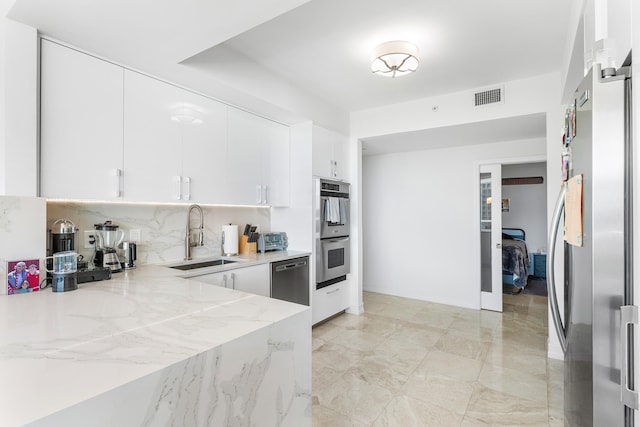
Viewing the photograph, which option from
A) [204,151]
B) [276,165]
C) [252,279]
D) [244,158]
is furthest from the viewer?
[276,165]

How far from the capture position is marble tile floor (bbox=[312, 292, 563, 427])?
212cm

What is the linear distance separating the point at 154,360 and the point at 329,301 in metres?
3.15

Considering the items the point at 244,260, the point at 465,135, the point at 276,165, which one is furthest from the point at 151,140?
the point at 465,135

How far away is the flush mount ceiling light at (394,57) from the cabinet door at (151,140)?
1.62 meters

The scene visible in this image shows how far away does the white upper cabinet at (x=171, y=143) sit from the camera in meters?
2.32

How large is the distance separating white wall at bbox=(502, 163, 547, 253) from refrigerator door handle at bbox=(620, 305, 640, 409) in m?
6.62

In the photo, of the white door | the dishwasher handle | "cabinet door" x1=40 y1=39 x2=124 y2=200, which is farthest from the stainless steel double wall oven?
"cabinet door" x1=40 y1=39 x2=124 y2=200

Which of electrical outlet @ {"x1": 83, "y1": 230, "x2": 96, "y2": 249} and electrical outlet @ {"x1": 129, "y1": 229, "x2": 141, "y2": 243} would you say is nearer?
electrical outlet @ {"x1": 83, "y1": 230, "x2": 96, "y2": 249}

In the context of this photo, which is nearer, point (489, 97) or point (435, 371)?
point (435, 371)

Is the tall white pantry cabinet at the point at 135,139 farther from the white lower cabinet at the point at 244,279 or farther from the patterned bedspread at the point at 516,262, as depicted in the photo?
the patterned bedspread at the point at 516,262

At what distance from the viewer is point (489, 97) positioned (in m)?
3.30

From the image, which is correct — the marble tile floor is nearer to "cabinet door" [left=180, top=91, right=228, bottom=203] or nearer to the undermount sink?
the undermount sink

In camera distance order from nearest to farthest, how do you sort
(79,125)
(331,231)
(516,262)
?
(79,125) < (331,231) < (516,262)

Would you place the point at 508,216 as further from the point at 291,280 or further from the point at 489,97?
the point at 291,280
